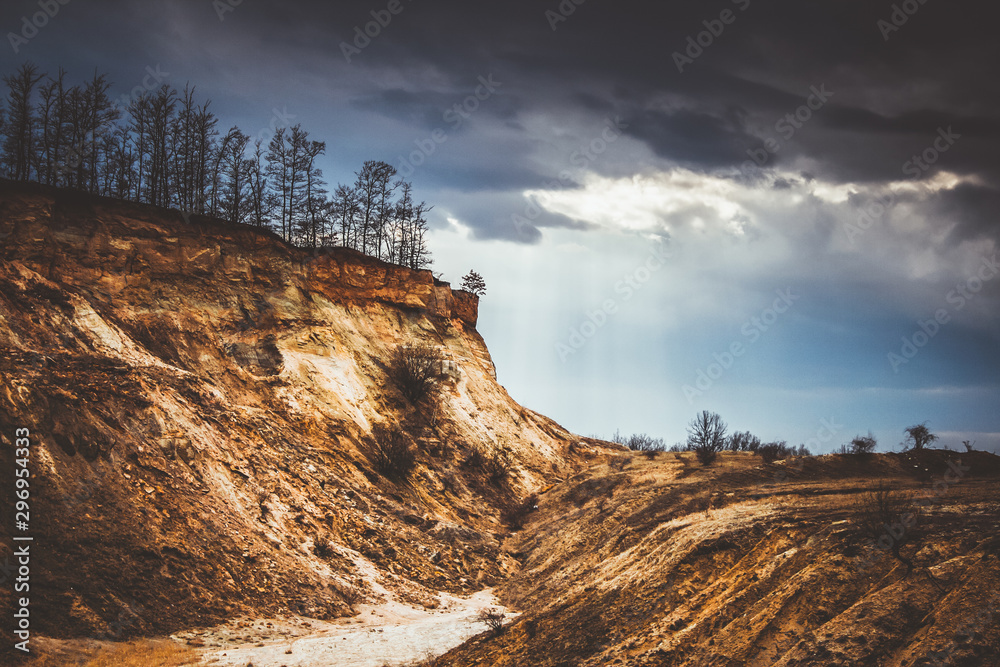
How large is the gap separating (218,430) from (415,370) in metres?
12.4

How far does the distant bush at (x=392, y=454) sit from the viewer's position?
2725 centimetres

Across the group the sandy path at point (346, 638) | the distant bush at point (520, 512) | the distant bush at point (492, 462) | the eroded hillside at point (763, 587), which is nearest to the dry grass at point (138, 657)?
the sandy path at point (346, 638)

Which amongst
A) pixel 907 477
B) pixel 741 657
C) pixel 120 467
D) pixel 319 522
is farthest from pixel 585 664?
pixel 907 477

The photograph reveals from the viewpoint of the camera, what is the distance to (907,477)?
2517 centimetres

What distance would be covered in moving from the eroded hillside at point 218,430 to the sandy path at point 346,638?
0.73 meters

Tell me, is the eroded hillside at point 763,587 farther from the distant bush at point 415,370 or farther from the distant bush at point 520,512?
the distant bush at point 415,370

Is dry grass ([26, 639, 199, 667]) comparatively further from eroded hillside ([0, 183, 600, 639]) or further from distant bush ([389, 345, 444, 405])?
distant bush ([389, 345, 444, 405])

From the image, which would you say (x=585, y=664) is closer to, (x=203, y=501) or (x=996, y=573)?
(x=996, y=573)

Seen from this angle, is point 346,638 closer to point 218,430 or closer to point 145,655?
point 145,655

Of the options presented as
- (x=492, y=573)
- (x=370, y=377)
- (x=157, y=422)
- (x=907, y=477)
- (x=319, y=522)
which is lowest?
(x=492, y=573)

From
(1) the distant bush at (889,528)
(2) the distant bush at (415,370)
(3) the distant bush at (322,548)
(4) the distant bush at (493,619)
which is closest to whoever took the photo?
(1) the distant bush at (889,528)

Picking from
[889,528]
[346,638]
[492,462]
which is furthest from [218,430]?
[889,528]

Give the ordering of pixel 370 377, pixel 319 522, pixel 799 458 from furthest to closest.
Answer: pixel 370 377 → pixel 799 458 → pixel 319 522

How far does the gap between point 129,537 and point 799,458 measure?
89.2 ft
